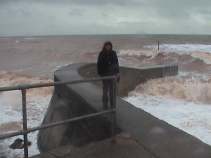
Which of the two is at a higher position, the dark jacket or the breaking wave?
the dark jacket

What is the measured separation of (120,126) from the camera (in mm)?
4984

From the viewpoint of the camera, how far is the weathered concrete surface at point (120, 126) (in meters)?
4.41

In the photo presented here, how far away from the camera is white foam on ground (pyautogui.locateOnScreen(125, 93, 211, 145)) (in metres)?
8.19

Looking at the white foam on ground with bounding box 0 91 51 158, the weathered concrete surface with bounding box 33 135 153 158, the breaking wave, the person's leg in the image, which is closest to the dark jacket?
the person's leg

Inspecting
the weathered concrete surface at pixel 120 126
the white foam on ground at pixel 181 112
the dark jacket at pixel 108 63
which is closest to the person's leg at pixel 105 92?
the weathered concrete surface at pixel 120 126

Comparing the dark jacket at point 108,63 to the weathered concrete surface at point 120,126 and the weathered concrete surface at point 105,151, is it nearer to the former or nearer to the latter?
the weathered concrete surface at point 120,126

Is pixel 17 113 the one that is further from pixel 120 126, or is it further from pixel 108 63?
pixel 120 126

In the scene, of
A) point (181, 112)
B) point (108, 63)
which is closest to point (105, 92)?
point (108, 63)

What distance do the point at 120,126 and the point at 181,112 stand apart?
17.1 ft

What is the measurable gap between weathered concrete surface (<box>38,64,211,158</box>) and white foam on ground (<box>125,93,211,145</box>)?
2.56 meters

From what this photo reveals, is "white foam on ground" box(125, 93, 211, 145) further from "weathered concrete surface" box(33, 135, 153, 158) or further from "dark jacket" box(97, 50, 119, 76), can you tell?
"weathered concrete surface" box(33, 135, 153, 158)

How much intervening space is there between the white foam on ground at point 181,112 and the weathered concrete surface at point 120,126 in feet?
8.41

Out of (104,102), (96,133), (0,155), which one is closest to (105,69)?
(104,102)

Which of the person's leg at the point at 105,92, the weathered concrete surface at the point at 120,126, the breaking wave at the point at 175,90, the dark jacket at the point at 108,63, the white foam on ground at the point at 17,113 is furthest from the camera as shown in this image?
the breaking wave at the point at 175,90
